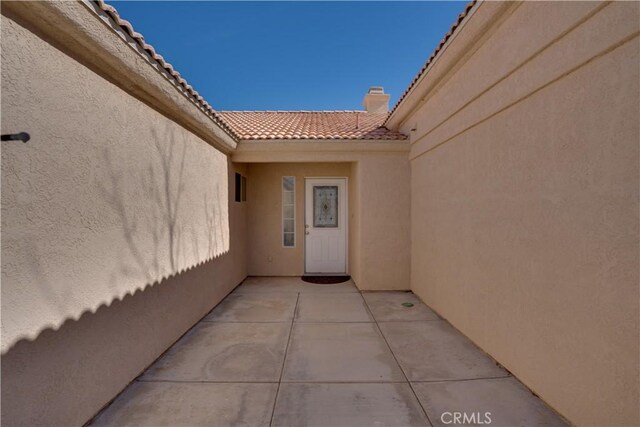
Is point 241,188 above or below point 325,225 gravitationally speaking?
above

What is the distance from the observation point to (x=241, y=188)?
7.99 metres

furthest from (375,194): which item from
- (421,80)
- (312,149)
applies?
(421,80)

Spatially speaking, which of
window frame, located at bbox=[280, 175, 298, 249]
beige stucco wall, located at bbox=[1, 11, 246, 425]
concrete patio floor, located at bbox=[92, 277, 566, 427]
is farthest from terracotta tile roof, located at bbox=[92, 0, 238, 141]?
concrete patio floor, located at bbox=[92, 277, 566, 427]

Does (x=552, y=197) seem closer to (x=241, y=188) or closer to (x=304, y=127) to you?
(x=304, y=127)

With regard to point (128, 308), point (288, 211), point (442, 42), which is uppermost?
point (442, 42)

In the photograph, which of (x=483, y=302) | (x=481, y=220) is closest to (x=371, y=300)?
(x=483, y=302)

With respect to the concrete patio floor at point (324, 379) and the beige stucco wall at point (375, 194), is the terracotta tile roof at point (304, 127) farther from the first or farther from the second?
the concrete patio floor at point (324, 379)

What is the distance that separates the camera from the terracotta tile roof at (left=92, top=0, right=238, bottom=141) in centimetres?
268

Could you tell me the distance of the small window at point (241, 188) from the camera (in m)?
7.62

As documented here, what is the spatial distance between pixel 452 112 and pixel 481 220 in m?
1.83

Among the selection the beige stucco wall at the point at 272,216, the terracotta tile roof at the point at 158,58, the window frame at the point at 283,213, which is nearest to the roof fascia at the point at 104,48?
the terracotta tile roof at the point at 158,58

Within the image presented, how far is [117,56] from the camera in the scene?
9.50 ft

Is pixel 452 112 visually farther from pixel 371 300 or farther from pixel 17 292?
pixel 17 292

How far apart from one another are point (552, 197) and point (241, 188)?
21.9 ft
